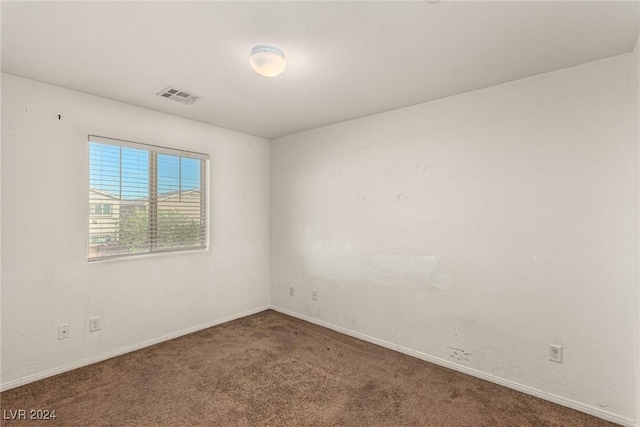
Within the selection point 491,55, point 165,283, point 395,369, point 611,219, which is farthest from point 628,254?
point 165,283

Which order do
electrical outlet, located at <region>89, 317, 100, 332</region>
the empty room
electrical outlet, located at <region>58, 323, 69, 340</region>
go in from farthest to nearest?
electrical outlet, located at <region>89, 317, 100, 332</region> < electrical outlet, located at <region>58, 323, 69, 340</region> < the empty room

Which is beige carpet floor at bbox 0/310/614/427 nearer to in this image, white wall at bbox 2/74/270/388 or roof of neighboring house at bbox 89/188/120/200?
white wall at bbox 2/74/270/388

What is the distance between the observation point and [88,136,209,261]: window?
9.24 feet

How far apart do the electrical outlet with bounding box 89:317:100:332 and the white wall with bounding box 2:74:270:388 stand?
4 centimetres

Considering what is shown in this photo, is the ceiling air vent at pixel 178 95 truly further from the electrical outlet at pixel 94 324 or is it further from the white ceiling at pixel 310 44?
the electrical outlet at pixel 94 324

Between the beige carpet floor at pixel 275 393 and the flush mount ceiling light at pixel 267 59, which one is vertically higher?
the flush mount ceiling light at pixel 267 59

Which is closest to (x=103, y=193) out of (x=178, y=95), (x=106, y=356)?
(x=178, y=95)

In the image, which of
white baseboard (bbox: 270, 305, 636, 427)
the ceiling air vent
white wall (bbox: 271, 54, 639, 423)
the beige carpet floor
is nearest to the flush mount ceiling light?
the ceiling air vent

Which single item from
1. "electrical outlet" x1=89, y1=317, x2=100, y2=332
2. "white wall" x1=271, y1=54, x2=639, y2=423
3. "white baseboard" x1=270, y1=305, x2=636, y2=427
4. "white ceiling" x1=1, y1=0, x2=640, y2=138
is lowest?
"white baseboard" x1=270, y1=305, x2=636, y2=427

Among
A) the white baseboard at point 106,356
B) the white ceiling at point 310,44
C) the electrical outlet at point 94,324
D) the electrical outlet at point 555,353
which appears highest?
the white ceiling at point 310,44

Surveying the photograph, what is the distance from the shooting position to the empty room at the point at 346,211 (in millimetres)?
1881

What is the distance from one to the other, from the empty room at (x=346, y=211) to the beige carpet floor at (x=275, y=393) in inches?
0.8

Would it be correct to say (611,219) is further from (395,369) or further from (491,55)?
(395,369)

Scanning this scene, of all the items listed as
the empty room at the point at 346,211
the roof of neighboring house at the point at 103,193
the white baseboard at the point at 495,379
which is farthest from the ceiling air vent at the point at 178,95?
the white baseboard at the point at 495,379
